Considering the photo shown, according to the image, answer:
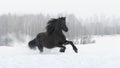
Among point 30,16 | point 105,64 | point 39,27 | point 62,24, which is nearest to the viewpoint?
point 105,64

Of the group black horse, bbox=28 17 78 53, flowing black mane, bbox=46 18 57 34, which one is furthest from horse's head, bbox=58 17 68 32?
flowing black mane, bbox=46 18 57 34

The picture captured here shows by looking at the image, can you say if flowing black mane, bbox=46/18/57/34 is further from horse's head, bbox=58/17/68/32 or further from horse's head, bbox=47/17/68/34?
horse's head, bbox=58/17/68/32

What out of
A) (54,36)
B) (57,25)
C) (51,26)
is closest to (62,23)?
(57,25)

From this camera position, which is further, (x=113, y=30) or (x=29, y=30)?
(x=113, y=30)

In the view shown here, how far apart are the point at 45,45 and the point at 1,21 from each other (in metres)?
56.6

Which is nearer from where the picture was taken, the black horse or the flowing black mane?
the black horse

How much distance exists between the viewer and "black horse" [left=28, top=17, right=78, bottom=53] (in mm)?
10039

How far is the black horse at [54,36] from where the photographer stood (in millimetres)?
10039

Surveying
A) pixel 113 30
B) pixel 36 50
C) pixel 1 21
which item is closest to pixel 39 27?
pixel 1 21

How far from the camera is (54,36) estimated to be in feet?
33.5

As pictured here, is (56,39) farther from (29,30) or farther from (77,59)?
(29,30)

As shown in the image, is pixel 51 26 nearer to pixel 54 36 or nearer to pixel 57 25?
pixel 57 25

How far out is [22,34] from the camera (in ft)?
204

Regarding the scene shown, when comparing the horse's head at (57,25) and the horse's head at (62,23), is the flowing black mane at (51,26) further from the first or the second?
the horse's head at (62,23)
